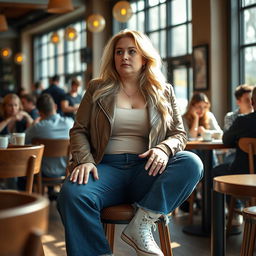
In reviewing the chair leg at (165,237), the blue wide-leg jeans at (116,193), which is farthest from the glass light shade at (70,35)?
the chair leg at (165,237)

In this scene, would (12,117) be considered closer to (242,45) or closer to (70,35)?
(242,45)

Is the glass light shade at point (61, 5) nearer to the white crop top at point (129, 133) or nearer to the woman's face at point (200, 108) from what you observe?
the woman's face at point (200, 108)

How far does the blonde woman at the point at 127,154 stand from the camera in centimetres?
215

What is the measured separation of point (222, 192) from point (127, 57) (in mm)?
812

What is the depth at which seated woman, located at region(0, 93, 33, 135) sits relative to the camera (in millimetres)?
5223

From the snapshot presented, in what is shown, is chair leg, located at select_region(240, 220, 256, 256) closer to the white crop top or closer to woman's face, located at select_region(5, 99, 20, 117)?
the white crop top

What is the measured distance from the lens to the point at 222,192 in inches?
83.9

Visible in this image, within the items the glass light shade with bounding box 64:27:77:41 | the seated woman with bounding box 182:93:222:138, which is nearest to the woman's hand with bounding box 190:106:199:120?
the seated woman with bounding box 182:93:222:138

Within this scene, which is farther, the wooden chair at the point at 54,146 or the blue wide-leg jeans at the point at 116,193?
the wooden chair at the point at 54,146

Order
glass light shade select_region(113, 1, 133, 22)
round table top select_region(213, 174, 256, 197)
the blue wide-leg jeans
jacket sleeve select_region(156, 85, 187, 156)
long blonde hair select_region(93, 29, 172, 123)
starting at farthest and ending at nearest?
glass light shade select_region(113, 1, 133, 22) < long blonde hair select_region(93, 29, 172, 123) < jacket sleeve select_region(156, 85, 187, 156) < the blue wide-leg jeans < round table top select_region(213, 174, 256, 197)

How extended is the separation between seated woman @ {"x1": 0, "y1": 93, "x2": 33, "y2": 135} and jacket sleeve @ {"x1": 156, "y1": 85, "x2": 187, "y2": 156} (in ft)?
9.49

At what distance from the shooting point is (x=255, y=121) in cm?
345

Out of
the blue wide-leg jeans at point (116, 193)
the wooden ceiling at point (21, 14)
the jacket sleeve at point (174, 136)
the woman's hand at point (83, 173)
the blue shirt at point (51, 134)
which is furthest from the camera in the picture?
the wooden ceiling at point (21, 14)

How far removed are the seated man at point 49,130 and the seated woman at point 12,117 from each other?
1.58ft
